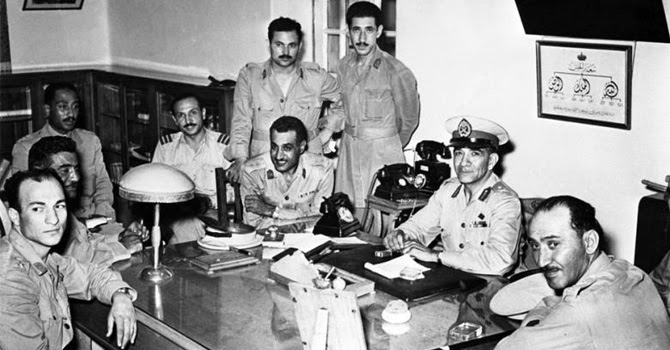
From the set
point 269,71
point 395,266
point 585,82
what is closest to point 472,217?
point 395,266

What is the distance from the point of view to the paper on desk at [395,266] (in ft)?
11.4

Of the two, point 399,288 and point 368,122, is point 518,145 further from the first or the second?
point 399,288

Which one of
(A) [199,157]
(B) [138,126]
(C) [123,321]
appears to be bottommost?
(C) [123,321]

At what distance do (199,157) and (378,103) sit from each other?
1.29 m

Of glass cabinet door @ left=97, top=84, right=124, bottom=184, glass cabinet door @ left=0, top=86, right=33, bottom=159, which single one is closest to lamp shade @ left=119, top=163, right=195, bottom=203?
glass cabinet door @ left=0, top=86, right=33, bottom=159

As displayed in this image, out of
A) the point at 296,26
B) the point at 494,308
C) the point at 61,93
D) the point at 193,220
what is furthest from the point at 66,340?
the point at 61,93

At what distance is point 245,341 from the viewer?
9.53ft

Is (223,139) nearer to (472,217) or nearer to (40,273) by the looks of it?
(472,217)

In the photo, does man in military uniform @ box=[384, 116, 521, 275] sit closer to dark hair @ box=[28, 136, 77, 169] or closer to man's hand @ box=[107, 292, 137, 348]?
man's hand @ box=[107, 292, 137, 348]

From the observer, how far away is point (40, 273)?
3.16m

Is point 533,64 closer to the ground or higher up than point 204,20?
closer to the ground

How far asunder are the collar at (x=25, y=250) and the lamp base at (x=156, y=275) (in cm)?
52

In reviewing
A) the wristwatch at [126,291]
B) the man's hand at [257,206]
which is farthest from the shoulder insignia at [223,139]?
the wristwatch at [126,291]

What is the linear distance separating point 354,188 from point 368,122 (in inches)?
18.9
